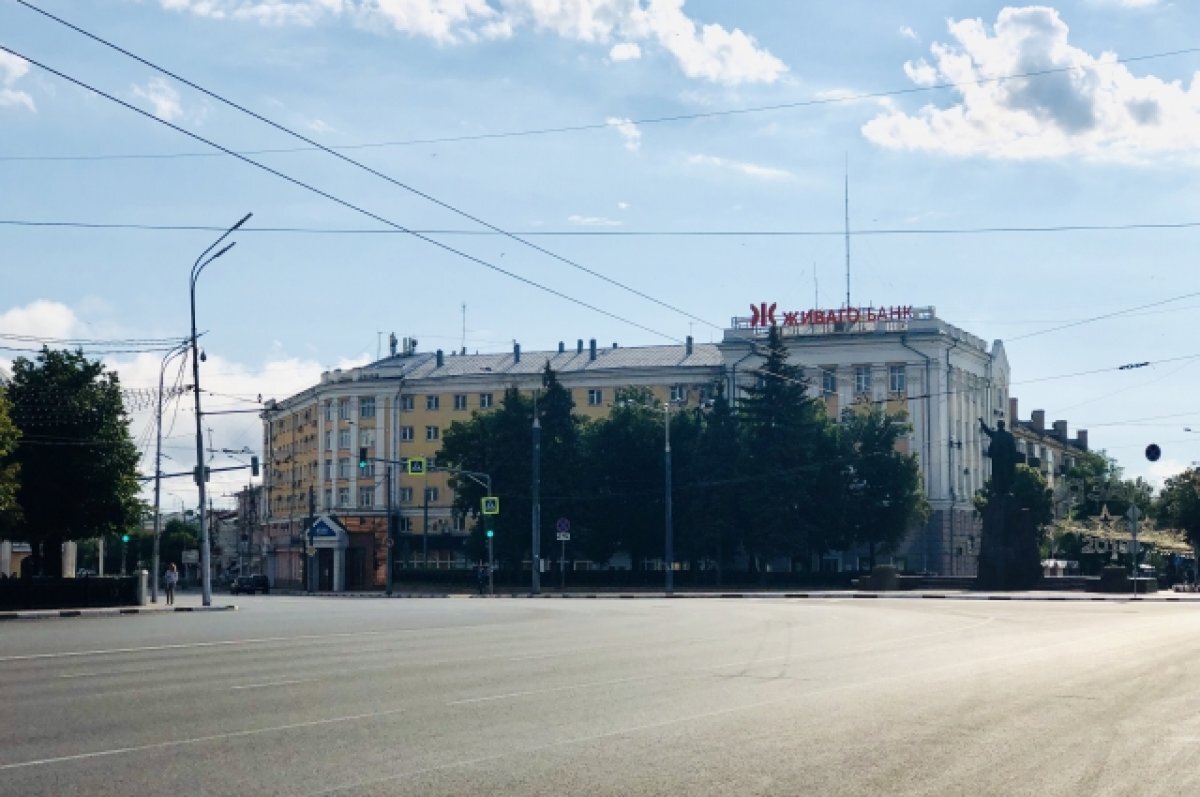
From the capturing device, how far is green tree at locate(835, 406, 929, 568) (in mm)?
85562

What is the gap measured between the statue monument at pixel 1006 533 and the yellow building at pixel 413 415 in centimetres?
4633

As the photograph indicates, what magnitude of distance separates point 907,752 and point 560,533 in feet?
191

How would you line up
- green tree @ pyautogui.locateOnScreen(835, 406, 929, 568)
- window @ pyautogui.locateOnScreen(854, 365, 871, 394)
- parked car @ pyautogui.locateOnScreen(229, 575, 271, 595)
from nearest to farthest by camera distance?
green tree @ pyautogui.locateOnScreen(835, 406, 929, 568)
parked car @ pyautogui.locateOnScreen(229, 575, 271, 595)
window @ pyautogui.locateOnScreen(854, 365, 871, 394)

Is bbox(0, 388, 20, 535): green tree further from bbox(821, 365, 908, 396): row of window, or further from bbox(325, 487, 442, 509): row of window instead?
bbox(325, 487, 442, 509): row of window

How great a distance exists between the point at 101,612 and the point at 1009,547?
3646cm

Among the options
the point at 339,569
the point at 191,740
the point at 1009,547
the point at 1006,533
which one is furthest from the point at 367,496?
the point at 191,740

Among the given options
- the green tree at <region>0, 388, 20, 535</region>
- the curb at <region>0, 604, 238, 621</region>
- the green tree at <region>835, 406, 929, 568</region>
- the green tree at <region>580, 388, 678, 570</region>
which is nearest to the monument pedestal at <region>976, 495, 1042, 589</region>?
the green tree at <region>835, 406, 929, 568</region>

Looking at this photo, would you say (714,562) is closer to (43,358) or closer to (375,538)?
(375,538)

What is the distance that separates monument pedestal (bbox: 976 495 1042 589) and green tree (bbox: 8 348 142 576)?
34321mm

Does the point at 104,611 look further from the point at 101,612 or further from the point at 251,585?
the point at 251,585

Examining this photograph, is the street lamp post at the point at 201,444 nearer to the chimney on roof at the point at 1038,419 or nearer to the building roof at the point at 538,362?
the building roof at the point at 538,362

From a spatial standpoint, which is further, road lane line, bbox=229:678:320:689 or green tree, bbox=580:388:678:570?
green tree, bbox=580:388:678:570

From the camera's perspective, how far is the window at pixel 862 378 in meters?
102

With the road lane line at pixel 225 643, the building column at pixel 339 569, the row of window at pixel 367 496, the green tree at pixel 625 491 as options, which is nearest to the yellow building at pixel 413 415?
the row of window at pixel 367 496
